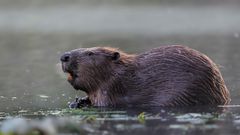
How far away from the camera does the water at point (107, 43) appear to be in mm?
6777

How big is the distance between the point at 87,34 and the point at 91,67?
12439mm

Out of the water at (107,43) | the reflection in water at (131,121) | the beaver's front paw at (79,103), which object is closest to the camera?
the reflection in water at (131,121)

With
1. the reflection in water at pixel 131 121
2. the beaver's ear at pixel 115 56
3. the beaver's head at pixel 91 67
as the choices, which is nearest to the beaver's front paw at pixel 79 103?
the beaver's head at pixel 91 67

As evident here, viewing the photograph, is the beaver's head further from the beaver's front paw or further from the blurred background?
the blurred background

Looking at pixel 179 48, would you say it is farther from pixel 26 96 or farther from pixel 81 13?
pixel 81 13

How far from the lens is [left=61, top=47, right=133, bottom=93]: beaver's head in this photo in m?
8.12

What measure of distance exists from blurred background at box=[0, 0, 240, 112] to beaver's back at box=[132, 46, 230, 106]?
500 mm

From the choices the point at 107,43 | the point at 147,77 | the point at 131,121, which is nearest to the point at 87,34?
the point at 107,43

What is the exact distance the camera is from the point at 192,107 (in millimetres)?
7656

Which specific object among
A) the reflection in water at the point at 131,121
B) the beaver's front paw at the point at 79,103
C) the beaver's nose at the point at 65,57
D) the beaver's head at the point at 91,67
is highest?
the beaver's nose at the point at 65,57

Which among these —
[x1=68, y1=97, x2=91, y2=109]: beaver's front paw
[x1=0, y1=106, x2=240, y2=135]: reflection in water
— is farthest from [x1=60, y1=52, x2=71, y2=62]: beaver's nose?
[x1=0, y1=106, x2=240, y2=135]: reflection in water

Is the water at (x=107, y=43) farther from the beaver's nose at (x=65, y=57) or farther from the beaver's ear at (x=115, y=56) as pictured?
the beaver's ear at (x=115, y=56)

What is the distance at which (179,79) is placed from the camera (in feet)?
25.6

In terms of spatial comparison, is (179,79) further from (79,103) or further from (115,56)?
(79,103)
